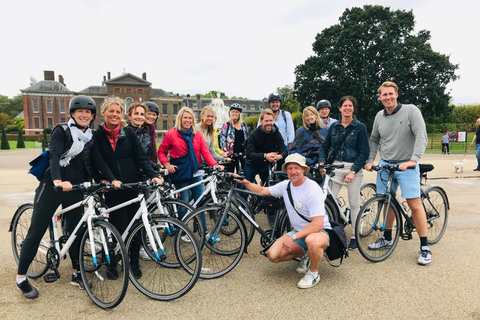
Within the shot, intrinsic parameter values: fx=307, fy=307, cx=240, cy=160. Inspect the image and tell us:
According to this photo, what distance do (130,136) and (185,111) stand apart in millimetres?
1237

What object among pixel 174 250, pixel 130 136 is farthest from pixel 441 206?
pixel 130 136

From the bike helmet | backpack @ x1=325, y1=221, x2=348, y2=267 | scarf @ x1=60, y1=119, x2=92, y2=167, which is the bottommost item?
backpack @ x1=325, y1=221, x2=348, y2=267

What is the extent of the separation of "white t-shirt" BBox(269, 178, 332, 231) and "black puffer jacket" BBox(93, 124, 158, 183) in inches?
63.5

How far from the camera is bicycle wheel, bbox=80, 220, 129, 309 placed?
9.45 feet

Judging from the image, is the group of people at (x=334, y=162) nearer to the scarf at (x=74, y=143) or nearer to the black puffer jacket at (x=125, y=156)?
the black puffer jacket at (x=125, y=156)

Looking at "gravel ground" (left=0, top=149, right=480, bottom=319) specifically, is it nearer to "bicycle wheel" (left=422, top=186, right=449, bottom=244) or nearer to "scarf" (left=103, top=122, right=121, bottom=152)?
"bicycle wheel" (left=422, top=186, right=449, bottom=244)

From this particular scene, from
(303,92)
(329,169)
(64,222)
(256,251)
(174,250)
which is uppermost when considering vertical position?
(303,92)

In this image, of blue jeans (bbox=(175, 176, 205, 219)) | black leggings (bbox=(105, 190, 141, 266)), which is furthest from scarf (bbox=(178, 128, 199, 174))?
black leggings (bbox=(105, 190, 141, 266))

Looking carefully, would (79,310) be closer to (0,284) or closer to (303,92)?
(0,284)

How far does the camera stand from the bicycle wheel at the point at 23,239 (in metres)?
3.50

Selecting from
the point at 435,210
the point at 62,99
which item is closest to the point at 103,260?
the point at 435,210

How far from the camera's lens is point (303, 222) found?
136 inches

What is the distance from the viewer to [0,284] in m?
3.42

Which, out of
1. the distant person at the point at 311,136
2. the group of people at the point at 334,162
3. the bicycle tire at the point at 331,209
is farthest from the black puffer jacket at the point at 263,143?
the bicycle tire at the point at 331,209
